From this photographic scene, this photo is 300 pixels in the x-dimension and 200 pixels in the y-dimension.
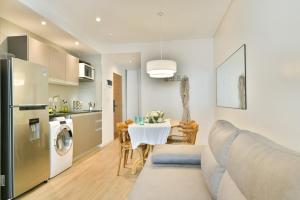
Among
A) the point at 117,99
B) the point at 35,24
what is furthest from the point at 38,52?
the point at 117,99

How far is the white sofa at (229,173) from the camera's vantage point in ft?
2.74

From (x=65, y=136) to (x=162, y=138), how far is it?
5.74 feet

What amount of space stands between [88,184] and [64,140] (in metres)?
1.02

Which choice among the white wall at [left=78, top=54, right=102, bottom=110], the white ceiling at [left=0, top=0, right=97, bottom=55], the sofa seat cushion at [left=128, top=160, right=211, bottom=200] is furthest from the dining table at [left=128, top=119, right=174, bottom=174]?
the white wall at [left=78, top=54, right=102, bottom=110]

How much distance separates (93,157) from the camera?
4.57 meters

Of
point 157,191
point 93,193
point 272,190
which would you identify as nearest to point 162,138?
point 93,193

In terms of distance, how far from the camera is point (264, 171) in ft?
3.07

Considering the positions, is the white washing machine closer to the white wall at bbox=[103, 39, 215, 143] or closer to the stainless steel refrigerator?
the stainless steel refrigerator

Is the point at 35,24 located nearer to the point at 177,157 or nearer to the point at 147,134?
the point at 147,134

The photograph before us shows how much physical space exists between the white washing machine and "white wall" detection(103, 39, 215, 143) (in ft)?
6.91

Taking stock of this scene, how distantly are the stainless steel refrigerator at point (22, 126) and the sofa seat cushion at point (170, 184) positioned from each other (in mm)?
1666

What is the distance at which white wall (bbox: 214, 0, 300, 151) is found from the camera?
4.91 ft

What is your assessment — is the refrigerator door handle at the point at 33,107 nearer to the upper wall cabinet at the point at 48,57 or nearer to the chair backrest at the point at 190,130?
the upper wall cabinet at the point at 48,57

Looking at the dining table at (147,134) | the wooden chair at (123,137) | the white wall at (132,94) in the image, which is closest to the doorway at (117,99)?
the white wall at (132,94)
